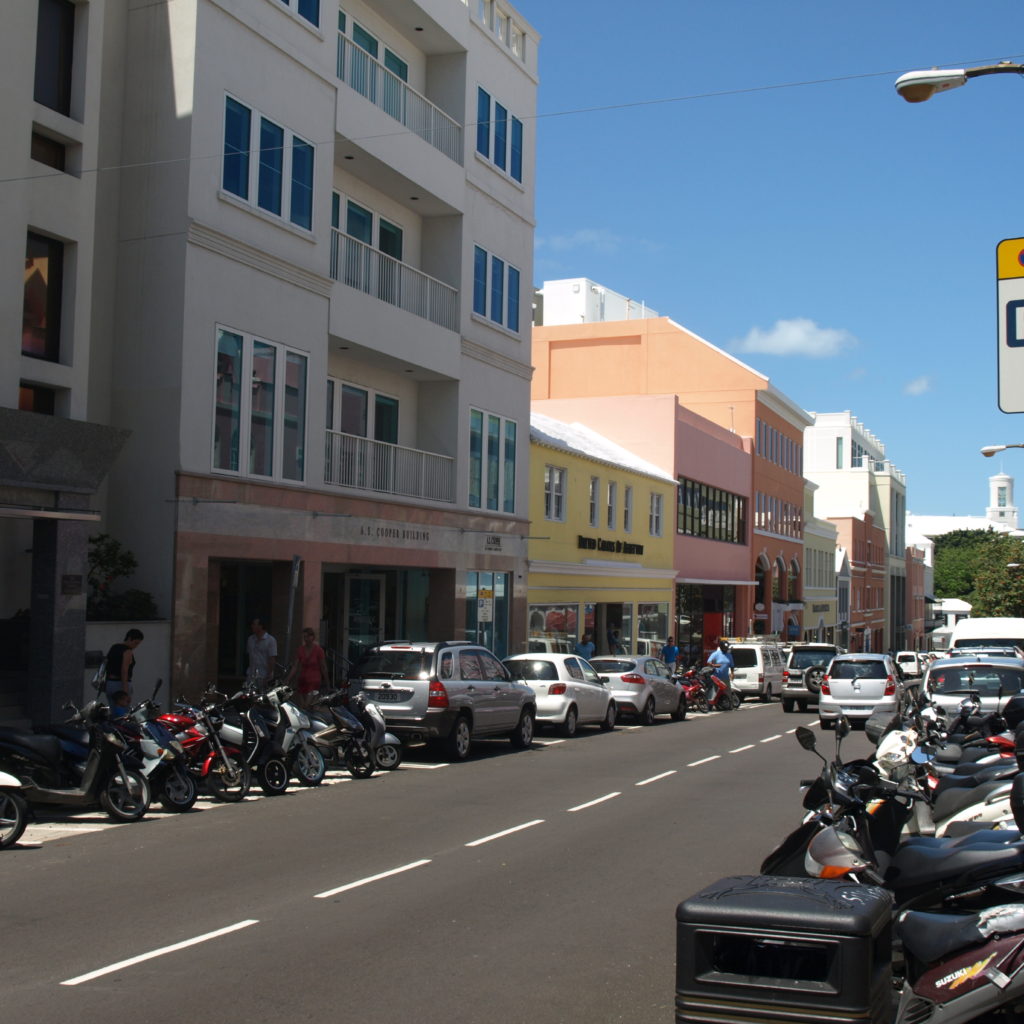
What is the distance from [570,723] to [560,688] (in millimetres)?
697

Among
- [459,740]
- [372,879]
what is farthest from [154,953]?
[459,740]

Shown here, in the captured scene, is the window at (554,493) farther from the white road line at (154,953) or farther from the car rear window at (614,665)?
the white road line at (154,953)

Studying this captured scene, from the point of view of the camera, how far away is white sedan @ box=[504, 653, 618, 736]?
24016 millimetres

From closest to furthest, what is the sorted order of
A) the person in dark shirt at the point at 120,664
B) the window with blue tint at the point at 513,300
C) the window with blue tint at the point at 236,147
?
the person in dark shirt at the point at 120,664 → the window with blue tint at the point at 236,147 → the window with blue tint at the point at 513,300

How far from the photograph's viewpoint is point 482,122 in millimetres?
30125

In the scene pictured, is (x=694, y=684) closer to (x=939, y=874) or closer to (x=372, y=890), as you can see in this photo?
(x=372, y=890)

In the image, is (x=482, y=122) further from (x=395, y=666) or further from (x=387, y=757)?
(x=387, y=757)

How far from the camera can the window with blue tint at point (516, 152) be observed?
31.7 metres

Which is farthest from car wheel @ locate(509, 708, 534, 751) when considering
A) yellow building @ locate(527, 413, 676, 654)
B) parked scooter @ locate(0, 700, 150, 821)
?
yellow building @ locate(527, 413, 676, 654)

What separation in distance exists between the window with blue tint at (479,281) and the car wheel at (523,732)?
37.3 ft

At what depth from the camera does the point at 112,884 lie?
9922 millimetres

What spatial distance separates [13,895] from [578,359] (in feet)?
154

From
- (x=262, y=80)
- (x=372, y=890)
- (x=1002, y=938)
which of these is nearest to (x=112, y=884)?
(x=372, y=890)

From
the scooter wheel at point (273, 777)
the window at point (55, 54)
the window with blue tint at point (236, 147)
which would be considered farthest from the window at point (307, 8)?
the scooter wheel at point (273, 777)
